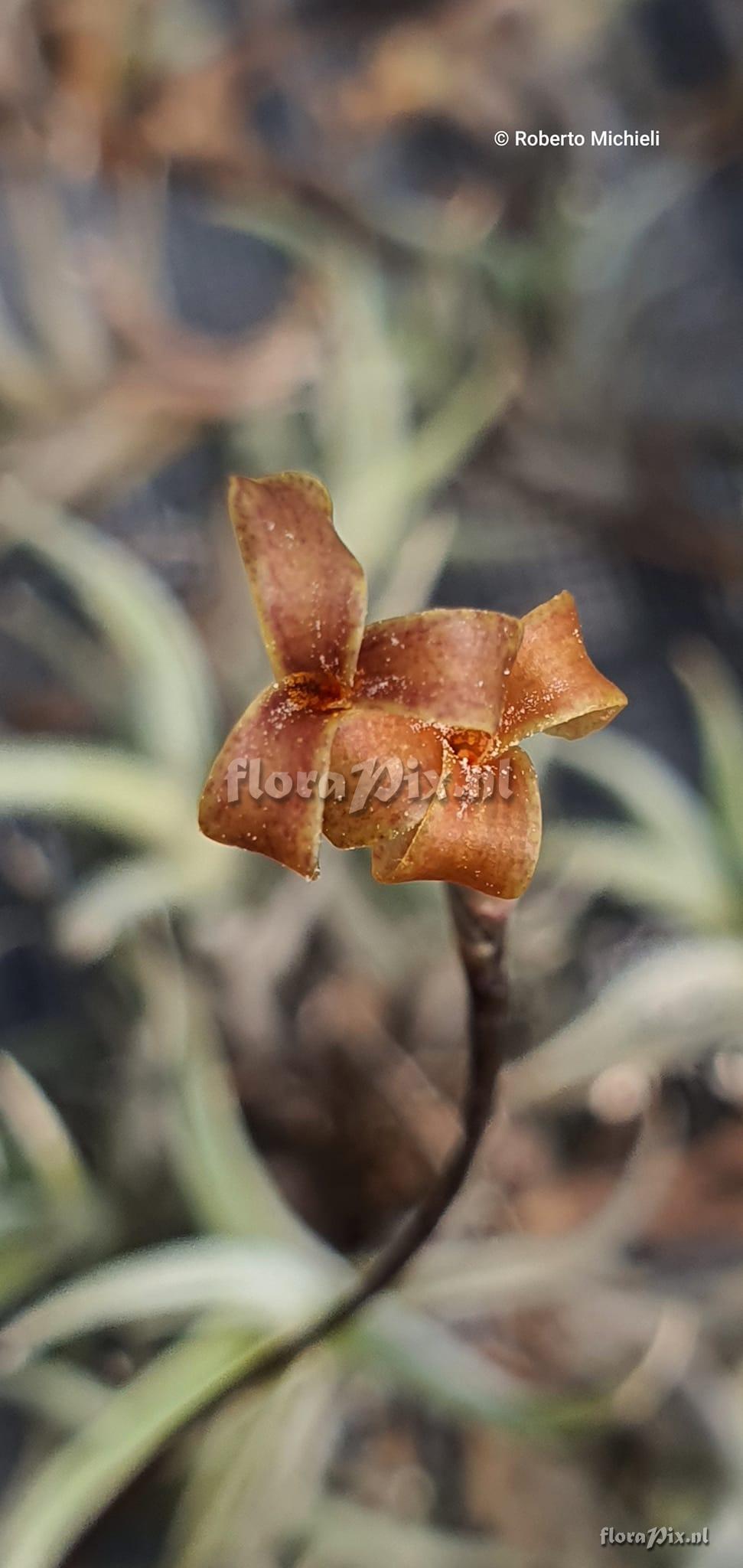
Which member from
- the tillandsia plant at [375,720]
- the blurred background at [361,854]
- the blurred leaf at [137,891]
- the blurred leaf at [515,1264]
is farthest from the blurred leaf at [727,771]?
the tillandsia plant at [375,720]

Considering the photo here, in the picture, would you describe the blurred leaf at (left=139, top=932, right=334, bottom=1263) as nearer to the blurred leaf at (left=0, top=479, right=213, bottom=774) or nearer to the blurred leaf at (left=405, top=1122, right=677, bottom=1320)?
the blurred leaf at (left=405, top=1122, right=677, bottom=1320)

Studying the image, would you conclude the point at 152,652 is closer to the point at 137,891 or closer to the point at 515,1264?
the point at 137,891

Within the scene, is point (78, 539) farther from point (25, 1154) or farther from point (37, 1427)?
point (37, 1427)

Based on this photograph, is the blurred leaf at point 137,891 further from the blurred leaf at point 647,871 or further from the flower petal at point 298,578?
the flower petal at point 298,578
